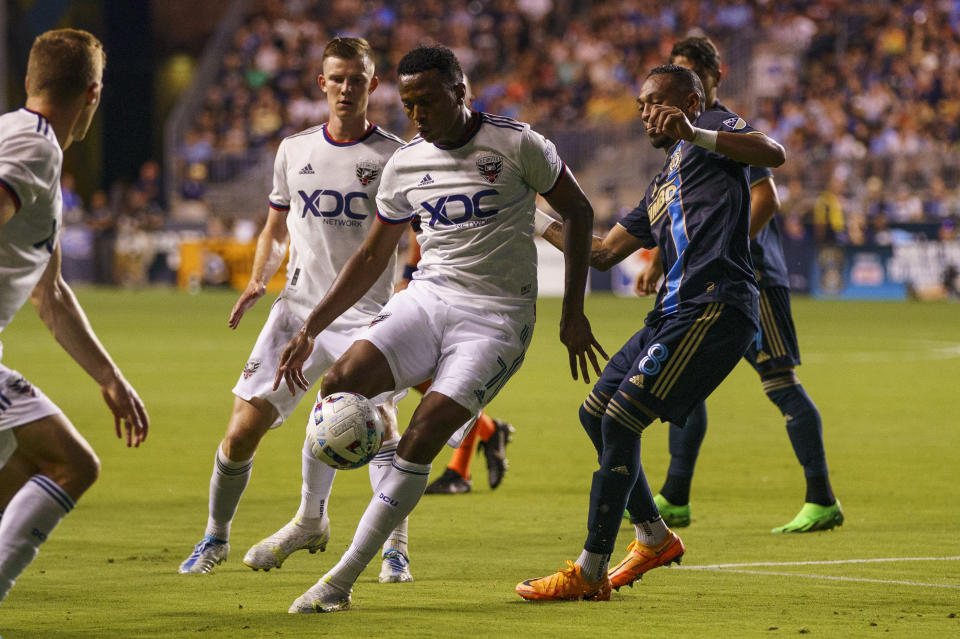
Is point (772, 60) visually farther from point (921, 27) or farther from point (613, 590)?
point (613, 590)

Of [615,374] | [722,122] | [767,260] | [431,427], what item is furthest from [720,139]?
[767,260]

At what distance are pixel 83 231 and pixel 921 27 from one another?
66.6 feet

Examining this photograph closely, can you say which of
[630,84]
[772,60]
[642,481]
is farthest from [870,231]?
[642,481]

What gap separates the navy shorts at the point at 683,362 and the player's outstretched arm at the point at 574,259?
0.64 feet

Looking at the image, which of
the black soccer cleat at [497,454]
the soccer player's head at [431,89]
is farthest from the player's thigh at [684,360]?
the black soccer cleat at [497,454]

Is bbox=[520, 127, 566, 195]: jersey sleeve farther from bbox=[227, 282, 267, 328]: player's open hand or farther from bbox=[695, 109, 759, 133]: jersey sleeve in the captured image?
bbox=[227, 282, 267, 328]: player's open hand

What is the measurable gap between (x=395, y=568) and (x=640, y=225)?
1879mm

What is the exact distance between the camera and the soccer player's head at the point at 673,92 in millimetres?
6641

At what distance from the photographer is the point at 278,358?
23.9 feet

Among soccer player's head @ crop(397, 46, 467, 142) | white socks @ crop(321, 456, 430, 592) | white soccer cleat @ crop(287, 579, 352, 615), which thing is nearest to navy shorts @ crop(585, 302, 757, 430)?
white socks @ crop(321, 456, 430, 592)

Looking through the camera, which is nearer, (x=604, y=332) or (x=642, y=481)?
(x=642, y=481)

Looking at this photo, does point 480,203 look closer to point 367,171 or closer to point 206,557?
point 367,171

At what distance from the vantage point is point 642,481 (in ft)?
22.0

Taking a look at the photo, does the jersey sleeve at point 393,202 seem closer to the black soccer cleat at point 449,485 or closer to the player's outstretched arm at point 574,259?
the player's outstretched arm at point 574,259
